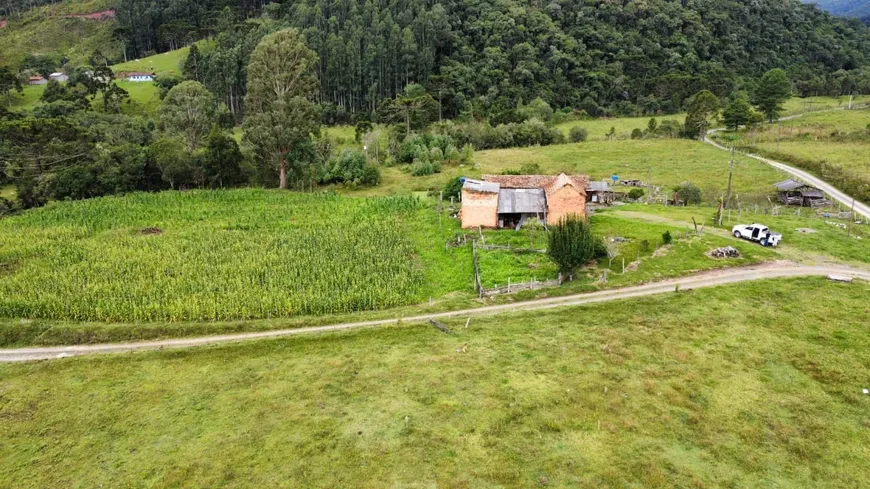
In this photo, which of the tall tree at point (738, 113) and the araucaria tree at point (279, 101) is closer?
the araucaria tree at point (279, 101)

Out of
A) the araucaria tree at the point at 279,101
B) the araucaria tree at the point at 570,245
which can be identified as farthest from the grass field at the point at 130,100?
the araucaria tree at the point at 570,245

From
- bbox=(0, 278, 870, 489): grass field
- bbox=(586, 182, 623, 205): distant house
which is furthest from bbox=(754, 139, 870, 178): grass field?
bbox=(0, 278, 870, 489): grass field

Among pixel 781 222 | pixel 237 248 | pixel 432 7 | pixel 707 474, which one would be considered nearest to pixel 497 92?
pixel 432 7

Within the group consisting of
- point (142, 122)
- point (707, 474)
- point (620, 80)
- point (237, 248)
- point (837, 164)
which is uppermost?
point (620, 80)

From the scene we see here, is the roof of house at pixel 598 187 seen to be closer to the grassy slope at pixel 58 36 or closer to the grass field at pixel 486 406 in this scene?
the grass field at pixel 486 406

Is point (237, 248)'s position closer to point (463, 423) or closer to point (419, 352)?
point (419, 352)

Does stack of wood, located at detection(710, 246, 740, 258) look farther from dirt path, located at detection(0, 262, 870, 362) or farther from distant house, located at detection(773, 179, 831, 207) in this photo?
distant house, located at detection(773, 179, 831, 207)
